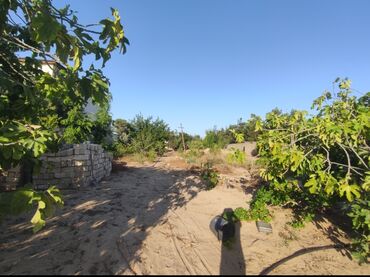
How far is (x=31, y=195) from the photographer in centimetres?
229

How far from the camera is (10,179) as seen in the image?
768 centimetres

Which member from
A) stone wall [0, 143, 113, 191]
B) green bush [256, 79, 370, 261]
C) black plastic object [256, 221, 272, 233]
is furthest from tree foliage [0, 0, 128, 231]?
stone wall [0, 143, 113, 191]

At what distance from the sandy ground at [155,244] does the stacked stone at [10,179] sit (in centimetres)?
168

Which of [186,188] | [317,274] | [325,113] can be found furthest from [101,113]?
[317,274]

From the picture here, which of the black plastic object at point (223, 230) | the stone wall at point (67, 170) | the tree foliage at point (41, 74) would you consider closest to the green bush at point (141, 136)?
the stone wall at point (67, 170)

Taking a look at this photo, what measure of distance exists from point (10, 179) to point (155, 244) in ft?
17.4

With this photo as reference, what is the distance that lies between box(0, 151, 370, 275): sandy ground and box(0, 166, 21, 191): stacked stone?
1.68 meters

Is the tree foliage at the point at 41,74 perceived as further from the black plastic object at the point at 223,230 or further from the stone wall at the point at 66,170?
the stone wall at the point at 66,170

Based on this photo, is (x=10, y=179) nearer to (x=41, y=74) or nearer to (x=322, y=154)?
(x=41, y=74)

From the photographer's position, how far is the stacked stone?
24.8 feet

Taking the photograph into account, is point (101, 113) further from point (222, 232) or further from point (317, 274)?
point (317, 274)

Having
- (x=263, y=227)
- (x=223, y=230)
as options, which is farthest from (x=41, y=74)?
(x=263, y=227)

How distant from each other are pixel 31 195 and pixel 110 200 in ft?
16.9

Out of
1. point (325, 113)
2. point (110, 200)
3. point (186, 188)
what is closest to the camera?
point (325, 113)
